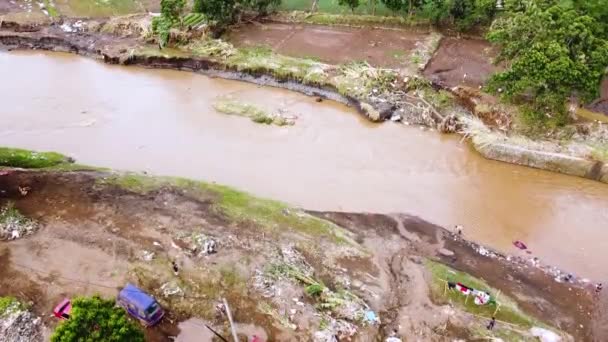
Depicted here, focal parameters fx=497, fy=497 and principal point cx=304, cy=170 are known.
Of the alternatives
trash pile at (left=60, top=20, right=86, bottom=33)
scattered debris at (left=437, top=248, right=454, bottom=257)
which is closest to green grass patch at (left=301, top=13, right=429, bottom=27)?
trash pile at (left=60, top=20, right=86, bottom=33)

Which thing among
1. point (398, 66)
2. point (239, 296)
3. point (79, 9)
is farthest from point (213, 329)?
point (79, 9)

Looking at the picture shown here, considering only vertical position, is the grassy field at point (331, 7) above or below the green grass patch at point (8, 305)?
above

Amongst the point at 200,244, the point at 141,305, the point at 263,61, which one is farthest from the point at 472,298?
the point at 263,61

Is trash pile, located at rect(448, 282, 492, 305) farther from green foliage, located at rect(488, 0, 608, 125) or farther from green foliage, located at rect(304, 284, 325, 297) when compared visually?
green foliage, located at rect(488, 0, 608, 125)

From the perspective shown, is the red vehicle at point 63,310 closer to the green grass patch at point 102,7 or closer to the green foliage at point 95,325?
the green foliage at point 95,325

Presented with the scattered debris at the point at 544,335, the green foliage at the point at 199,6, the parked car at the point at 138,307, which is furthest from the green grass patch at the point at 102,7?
the scattered debris at the point at 544,335

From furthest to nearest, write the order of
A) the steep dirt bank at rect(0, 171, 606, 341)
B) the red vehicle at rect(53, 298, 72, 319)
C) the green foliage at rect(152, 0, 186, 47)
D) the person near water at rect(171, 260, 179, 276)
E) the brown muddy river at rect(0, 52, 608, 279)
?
the green foliage at rect(152, 0, 186, 47) < the brown muddy river at rect(0, 52, 608, 279) < the person near water at rect(171, 260, 179, 276) < the steep dirt bank at rect(0, 171, 606, 341) < the red vehicle at rect(53, 298, 72, 319)

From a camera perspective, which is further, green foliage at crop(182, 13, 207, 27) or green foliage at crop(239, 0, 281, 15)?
green foliage at crop(239, 0, 281, 15)
